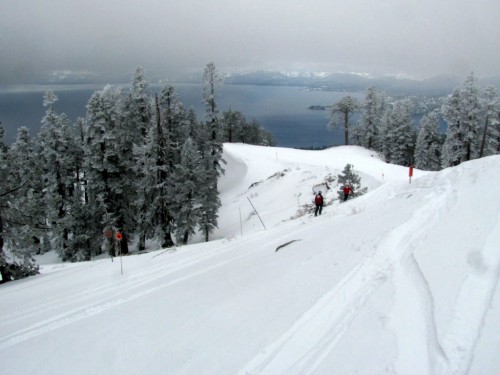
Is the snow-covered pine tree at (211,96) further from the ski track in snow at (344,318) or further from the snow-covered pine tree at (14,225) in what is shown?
the ski track in snow at (344,318)

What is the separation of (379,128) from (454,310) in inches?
2456

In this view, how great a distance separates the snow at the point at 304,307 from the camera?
4.72 m

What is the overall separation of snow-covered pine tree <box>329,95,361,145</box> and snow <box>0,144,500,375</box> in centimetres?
5373

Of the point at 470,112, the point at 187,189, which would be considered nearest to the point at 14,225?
the point at 187,189

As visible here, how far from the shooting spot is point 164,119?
30078mm

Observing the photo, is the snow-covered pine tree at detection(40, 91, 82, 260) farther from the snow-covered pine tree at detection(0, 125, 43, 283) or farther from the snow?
the snow

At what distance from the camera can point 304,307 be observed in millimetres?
6230

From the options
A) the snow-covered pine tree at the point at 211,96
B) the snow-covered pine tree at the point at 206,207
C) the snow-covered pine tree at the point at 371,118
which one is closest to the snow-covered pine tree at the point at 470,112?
the snow-covered pine tree at the point at 371,118

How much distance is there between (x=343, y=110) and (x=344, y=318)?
63.7 metres

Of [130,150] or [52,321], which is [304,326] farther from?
[130,150]

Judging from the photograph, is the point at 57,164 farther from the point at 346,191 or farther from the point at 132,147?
the point at 346,191

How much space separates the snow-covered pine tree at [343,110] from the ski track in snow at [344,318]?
5987cm

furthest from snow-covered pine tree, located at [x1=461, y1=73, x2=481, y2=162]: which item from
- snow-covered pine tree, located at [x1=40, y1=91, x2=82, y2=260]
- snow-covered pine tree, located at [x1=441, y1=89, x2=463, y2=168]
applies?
snow-covered pine tree, located at [x1=40, y1=91, x2=82, y2=260]

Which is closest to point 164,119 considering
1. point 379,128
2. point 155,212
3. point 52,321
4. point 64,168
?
point 155,212
